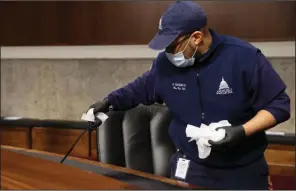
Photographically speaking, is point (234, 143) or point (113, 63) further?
point (113, 63)

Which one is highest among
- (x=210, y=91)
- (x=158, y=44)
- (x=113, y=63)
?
(x=158, y=44)

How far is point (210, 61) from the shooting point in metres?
1.31

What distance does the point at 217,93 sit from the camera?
1.29 metres

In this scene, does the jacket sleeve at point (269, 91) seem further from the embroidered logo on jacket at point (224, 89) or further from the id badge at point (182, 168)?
the id badge at point (182, 168)

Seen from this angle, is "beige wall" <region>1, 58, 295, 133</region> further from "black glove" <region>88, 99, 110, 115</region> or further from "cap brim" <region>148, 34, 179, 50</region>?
"cap brim" <region>148, 34, 179, 50</region>

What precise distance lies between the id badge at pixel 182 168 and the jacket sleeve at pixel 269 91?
32 centimetres

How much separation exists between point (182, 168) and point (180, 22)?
1.59 ft

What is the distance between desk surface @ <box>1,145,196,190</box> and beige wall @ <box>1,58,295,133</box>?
1.19 meters

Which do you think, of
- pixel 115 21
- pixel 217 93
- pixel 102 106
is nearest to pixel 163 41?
pixel 217 93

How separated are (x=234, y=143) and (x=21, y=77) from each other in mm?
1712

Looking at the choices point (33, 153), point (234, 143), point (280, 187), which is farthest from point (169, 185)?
point (280, 187)

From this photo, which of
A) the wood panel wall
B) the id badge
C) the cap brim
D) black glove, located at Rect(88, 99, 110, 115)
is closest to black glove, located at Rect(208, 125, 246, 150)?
the id badge

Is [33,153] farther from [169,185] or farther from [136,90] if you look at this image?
[169,185]

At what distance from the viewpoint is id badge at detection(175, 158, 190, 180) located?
136 cm
